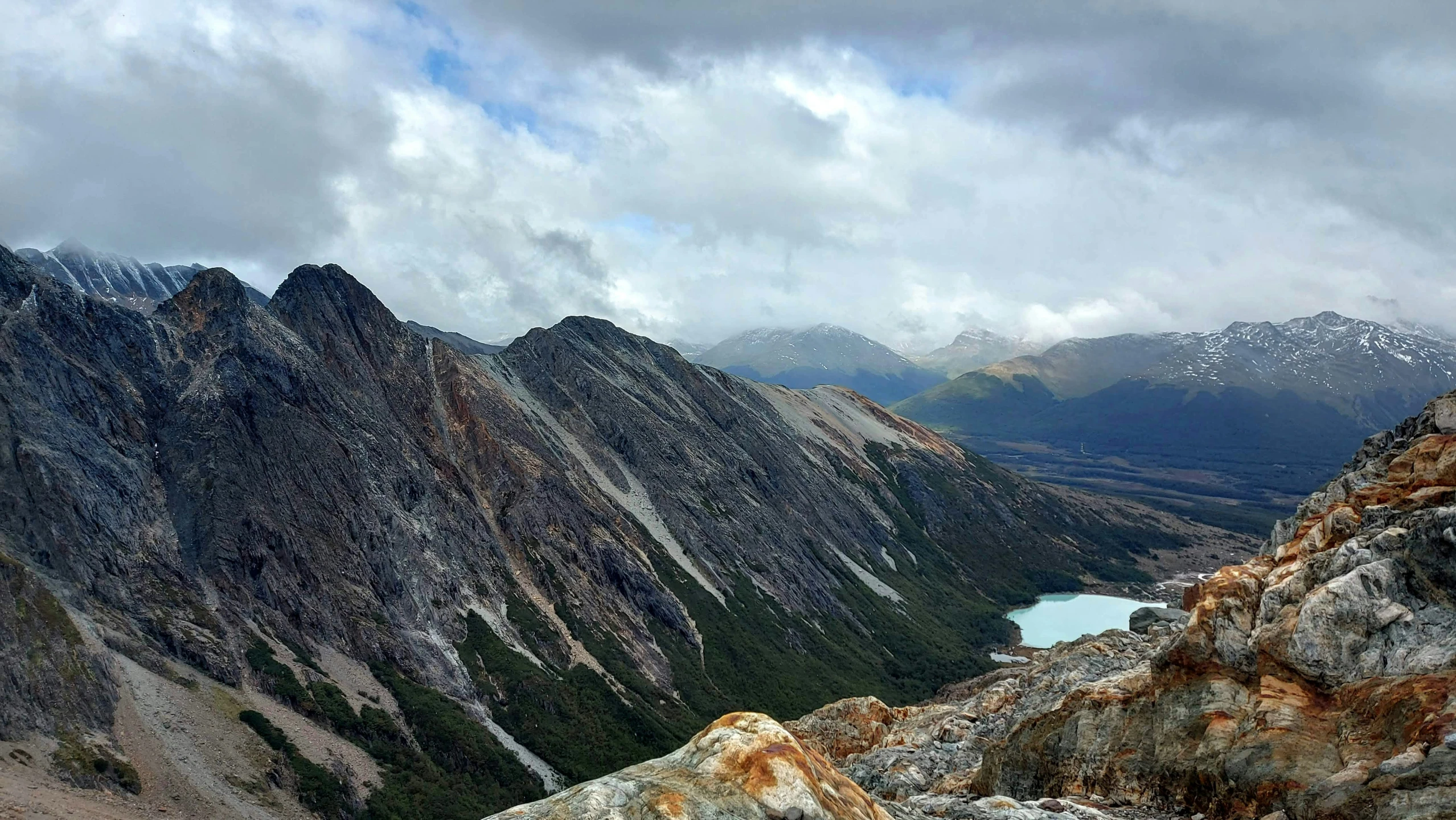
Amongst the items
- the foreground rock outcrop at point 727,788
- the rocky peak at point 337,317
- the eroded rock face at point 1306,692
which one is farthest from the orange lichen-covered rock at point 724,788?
the rocky peak at point 337,317

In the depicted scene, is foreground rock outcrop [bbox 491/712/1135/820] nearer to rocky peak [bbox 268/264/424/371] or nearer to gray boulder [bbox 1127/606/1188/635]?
gray boulder [bbox 1127/606/1188/635]

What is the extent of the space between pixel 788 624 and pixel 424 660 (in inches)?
3414

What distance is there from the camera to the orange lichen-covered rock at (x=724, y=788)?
2100 centimetres

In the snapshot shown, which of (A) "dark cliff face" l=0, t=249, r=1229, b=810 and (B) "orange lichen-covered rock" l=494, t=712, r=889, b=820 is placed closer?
(B) "orange lichen-covered rock" l=494, t=712, r=889, b=820

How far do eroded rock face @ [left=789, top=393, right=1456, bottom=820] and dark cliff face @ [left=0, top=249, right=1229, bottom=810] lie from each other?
266ft

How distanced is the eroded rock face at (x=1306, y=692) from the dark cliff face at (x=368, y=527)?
266 feet

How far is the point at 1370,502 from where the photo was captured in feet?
118

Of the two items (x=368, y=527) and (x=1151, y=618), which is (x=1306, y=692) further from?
(x=368, y=527)

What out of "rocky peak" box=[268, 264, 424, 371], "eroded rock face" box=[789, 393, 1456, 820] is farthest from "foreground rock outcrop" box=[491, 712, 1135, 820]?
"rocky peak" box=[268, 264, 424, 371]

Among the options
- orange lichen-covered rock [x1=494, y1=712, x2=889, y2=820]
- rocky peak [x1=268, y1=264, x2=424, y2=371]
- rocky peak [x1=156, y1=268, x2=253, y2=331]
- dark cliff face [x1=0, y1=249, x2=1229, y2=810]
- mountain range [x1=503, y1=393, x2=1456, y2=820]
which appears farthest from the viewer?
rocky peak [x1=268, y1=264, x2=424, y2=371]

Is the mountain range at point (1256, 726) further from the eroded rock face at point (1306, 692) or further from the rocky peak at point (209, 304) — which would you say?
the rocky peak at point (209, 304)

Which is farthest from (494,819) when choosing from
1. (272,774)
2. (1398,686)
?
(272,774)

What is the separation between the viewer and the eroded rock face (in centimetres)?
2333

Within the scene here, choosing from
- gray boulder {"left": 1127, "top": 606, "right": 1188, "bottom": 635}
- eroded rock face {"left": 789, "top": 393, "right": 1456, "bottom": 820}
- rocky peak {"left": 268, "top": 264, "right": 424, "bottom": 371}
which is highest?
rocky peak {"left": 268, "top": 264, "right": 424, "bottom": 371}
